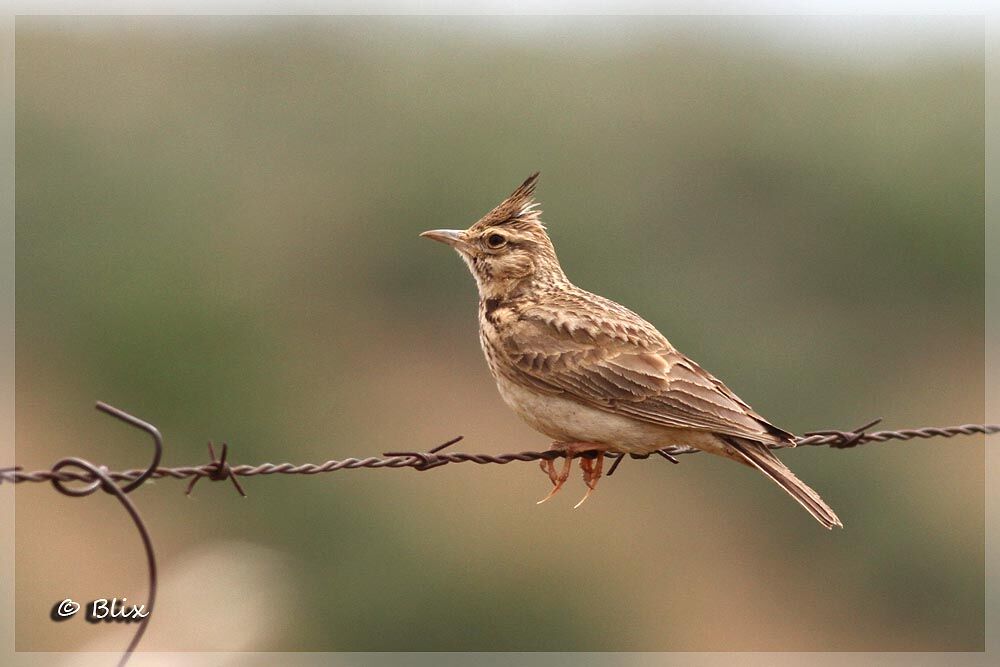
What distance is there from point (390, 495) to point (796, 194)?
1573cm

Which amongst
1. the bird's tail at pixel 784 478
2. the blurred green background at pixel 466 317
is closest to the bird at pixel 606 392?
the bird's tail at pixel 784 478

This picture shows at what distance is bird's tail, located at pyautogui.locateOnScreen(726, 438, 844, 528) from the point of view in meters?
5.41

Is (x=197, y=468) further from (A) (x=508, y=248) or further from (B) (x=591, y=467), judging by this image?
(A) (x=508, y=248)

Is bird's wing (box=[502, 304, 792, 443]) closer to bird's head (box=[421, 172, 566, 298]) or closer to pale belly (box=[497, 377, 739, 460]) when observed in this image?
pale belly (box=[497, 377, 739, 460])

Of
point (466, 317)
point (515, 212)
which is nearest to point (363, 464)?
point (515, 212)

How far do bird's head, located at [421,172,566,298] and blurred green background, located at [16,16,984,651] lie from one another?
184 inches

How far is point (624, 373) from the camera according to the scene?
6.08 meters

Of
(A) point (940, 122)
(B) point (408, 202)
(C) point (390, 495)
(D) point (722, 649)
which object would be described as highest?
(A) point (940, 122)

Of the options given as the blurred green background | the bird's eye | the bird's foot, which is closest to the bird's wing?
the bird's foot

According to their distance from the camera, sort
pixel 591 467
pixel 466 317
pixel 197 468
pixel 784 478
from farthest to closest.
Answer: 1. pixel 466 317
2. pixel 591 467
3. pixel 784 478
4. pixel 197 468

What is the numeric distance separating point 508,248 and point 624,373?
1169 millimetres

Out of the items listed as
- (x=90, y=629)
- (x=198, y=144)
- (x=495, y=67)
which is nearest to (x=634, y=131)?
(x=495, y=67)

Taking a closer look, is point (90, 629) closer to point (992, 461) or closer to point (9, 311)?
point (9, 311)

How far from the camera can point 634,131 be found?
3038 cm
